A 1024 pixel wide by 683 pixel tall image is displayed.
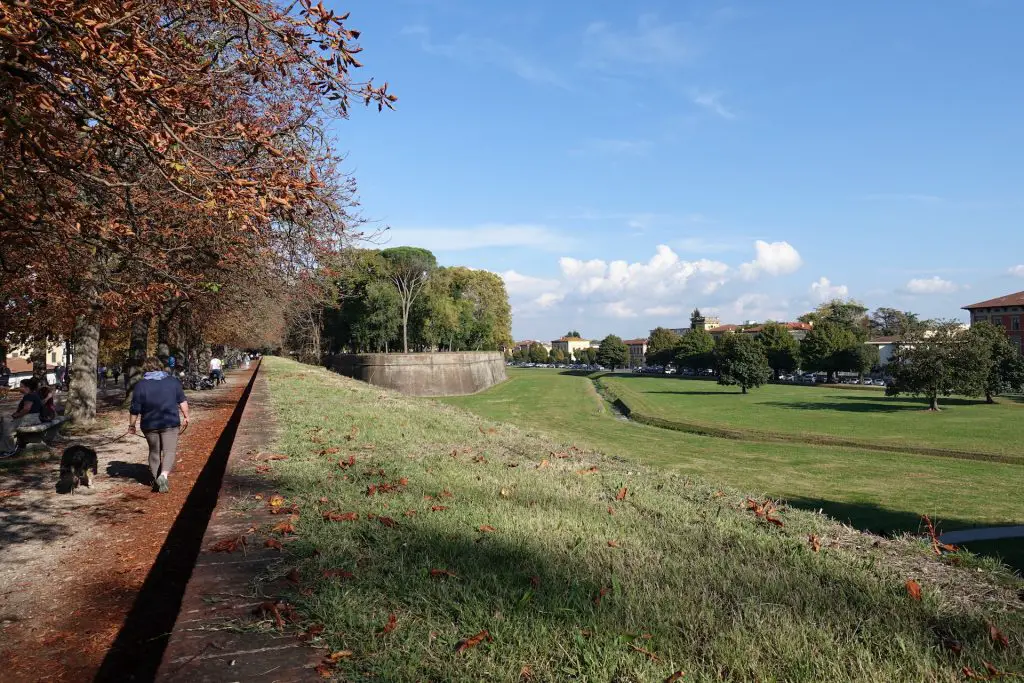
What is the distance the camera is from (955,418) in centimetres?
4569

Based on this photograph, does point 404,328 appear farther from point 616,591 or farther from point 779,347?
point 616,591

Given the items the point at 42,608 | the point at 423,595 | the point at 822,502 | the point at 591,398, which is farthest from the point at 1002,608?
the point at 591,398

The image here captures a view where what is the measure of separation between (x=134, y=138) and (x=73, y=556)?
4.01 metres

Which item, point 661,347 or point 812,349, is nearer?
point 812,349

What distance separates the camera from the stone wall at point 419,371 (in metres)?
59.0

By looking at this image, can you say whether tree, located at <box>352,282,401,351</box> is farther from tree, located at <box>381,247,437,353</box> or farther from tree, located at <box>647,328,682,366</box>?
tree, located at <box>647,328,682,366</box>

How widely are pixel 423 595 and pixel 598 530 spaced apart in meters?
1.74

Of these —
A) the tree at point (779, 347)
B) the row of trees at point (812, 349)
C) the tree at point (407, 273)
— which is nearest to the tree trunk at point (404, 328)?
the tree at point (407, 273)

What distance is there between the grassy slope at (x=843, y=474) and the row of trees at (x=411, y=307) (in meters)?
31.5

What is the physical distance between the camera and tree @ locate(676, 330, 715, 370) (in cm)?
11444

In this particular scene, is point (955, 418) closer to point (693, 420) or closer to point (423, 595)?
point (693, 420)

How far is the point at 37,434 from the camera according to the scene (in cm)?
1121

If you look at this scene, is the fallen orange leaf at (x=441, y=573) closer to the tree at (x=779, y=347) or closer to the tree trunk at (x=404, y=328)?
the tree trunk at (x=404, y=328)

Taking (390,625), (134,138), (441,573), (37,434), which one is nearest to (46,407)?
(37,434)
